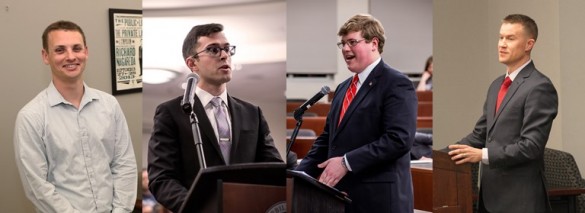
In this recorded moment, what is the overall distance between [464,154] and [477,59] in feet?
1.12

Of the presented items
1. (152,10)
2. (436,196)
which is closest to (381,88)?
(436,196)

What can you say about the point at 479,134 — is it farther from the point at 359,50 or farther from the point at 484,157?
the point at 359,50

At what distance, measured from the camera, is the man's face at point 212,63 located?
257 cm

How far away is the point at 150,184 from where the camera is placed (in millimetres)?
2607

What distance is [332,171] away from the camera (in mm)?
2592

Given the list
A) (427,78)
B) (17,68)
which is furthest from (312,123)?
(17,68)

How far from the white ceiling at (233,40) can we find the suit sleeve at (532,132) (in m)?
0.82

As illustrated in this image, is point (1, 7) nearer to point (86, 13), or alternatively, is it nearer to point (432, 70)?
point (86, 13)

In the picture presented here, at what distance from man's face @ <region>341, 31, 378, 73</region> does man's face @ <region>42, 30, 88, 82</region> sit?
4.01 feet

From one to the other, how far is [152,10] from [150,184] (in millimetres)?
547

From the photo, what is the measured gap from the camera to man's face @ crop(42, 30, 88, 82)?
128 inches

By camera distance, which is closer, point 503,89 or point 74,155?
point 503,89

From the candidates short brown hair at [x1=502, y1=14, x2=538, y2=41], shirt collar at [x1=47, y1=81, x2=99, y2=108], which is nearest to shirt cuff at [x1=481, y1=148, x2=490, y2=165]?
short brown hair at [x1=502, y1=14, x2=538, y2=41]

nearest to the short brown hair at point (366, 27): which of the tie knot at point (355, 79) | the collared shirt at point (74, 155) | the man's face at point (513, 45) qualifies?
the tie knot at point (355, 79)
